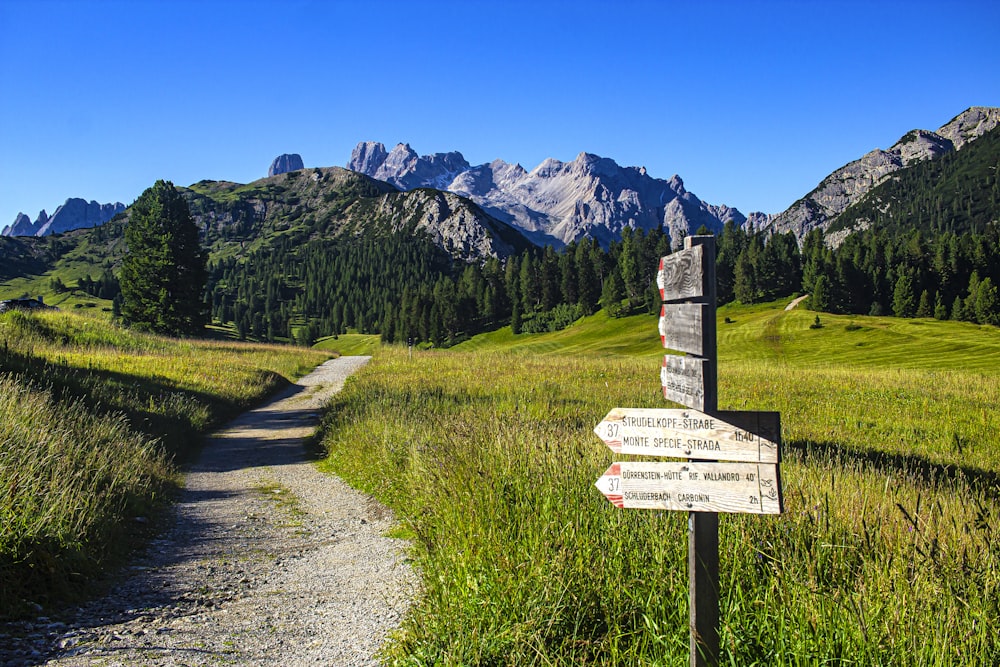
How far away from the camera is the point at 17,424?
756 cm

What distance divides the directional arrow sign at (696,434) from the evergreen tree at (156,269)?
2167 inches

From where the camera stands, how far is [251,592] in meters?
5.77

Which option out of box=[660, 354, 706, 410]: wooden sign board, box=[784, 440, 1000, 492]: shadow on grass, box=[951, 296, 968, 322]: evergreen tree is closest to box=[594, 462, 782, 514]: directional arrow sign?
box=[660, 354, 706, 410]: wooden sign board

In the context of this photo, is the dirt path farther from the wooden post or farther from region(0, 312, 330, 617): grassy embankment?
the wooden post

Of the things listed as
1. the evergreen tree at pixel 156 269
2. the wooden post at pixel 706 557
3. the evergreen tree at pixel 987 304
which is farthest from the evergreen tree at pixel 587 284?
the wooden post at pixel 706 557

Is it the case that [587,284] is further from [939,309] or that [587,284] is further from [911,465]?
[911,465]

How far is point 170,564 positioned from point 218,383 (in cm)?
1861

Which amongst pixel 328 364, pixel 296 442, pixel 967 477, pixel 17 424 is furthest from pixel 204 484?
pixel 328 364

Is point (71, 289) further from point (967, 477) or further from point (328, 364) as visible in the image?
point (967, 477)

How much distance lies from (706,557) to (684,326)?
4.27 ft

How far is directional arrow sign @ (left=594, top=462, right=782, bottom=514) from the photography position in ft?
10.5

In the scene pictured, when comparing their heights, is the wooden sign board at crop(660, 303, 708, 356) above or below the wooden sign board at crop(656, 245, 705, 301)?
below

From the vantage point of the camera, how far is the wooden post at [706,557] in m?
3.36

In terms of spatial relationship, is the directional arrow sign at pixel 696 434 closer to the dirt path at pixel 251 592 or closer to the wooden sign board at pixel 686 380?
the wooden sign board at pixel 686 380
